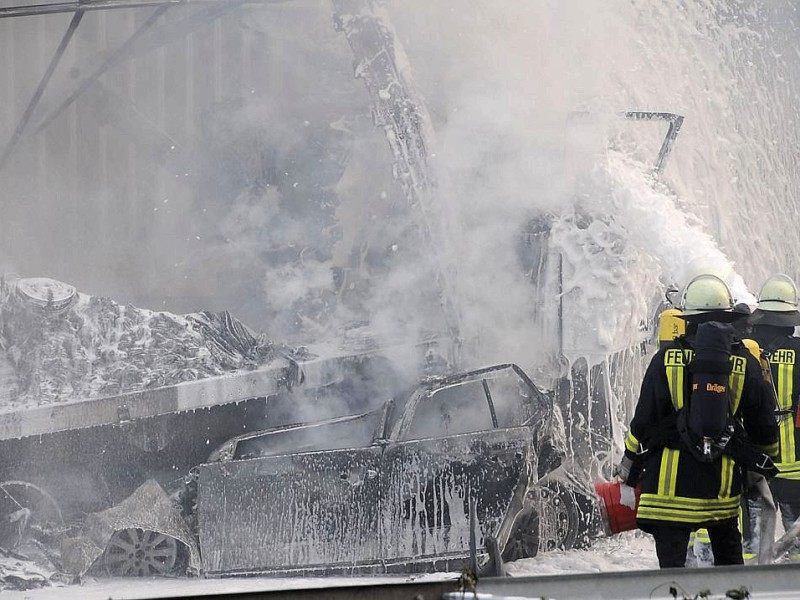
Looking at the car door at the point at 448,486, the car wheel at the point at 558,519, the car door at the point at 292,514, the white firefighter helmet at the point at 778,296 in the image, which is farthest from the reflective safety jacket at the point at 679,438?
the car door at the point at 292,514

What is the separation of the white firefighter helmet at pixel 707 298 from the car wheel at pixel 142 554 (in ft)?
10.3

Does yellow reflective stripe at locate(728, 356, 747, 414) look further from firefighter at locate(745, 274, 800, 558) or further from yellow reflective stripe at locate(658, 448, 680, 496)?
firefighter at locate(745, 274, 800, 558)

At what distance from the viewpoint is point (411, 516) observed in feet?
18.1

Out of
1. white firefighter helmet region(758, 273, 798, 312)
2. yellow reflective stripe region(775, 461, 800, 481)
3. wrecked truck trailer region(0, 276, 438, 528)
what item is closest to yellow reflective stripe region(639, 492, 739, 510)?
yellow reflective stripe region(775, 461, 800, 481)

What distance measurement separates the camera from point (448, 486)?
5496mm

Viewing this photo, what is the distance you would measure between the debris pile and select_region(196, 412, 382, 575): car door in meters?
0.79

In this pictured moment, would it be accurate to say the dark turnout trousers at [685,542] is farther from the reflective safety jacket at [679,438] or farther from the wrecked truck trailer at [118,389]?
the wrecked truck trailer at [118,389]

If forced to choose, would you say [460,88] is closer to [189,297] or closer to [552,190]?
[552,190]

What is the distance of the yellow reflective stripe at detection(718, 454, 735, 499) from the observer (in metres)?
3.75

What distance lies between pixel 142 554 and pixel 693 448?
3.27 metres

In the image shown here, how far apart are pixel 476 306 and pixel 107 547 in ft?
8.40

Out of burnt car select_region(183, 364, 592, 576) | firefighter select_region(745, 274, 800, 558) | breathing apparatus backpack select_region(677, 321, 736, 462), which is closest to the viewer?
breathing apparatus backpack select_region(677, 321, 736, 462)

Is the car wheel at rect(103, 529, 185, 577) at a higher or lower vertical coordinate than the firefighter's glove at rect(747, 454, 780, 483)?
lower

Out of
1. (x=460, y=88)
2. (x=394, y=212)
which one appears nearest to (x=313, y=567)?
(x=394, y=212)
